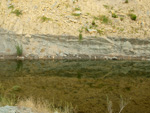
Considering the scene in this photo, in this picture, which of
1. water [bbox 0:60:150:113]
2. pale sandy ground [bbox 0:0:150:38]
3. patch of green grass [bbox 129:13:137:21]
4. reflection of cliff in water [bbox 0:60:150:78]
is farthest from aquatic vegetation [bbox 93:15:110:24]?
reflection of cliff in water [bbox 0:60:150:78]

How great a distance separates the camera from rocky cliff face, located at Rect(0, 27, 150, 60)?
78.9 feet

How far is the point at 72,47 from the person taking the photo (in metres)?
24.7

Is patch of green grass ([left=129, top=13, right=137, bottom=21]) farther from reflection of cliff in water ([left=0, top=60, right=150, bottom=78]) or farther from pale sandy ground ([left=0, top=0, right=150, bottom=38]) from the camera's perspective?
reflection of cliff in water ([left=0, top=60, right=150, bottom=78])

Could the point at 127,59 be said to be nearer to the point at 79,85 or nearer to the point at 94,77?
the point at 94,77

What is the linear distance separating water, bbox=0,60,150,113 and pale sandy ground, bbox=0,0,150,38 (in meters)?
7.75

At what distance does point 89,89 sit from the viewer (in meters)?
12.1

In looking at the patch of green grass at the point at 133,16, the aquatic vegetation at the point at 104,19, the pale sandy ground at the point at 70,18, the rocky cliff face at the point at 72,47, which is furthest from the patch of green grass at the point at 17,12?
the patch of green grass at the point at 133,16

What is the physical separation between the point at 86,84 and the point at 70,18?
15.5 m

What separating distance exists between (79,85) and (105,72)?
15.8 feet

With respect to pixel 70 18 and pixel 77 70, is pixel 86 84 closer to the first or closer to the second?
pixel 77 70

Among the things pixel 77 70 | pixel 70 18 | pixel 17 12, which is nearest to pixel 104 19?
pixel 70 18

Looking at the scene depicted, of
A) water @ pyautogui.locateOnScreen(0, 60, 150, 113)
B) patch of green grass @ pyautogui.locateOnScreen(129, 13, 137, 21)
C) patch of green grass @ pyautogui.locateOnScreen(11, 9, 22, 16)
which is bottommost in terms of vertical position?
water @ pyautogui.locateOnScreen(0, 60, 150, 113)

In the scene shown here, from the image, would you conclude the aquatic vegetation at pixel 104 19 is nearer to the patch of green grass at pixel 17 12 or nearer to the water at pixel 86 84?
the water at pixel 86 84

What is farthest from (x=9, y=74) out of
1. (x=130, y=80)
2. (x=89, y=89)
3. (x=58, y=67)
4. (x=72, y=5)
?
(x=72, y=5)
